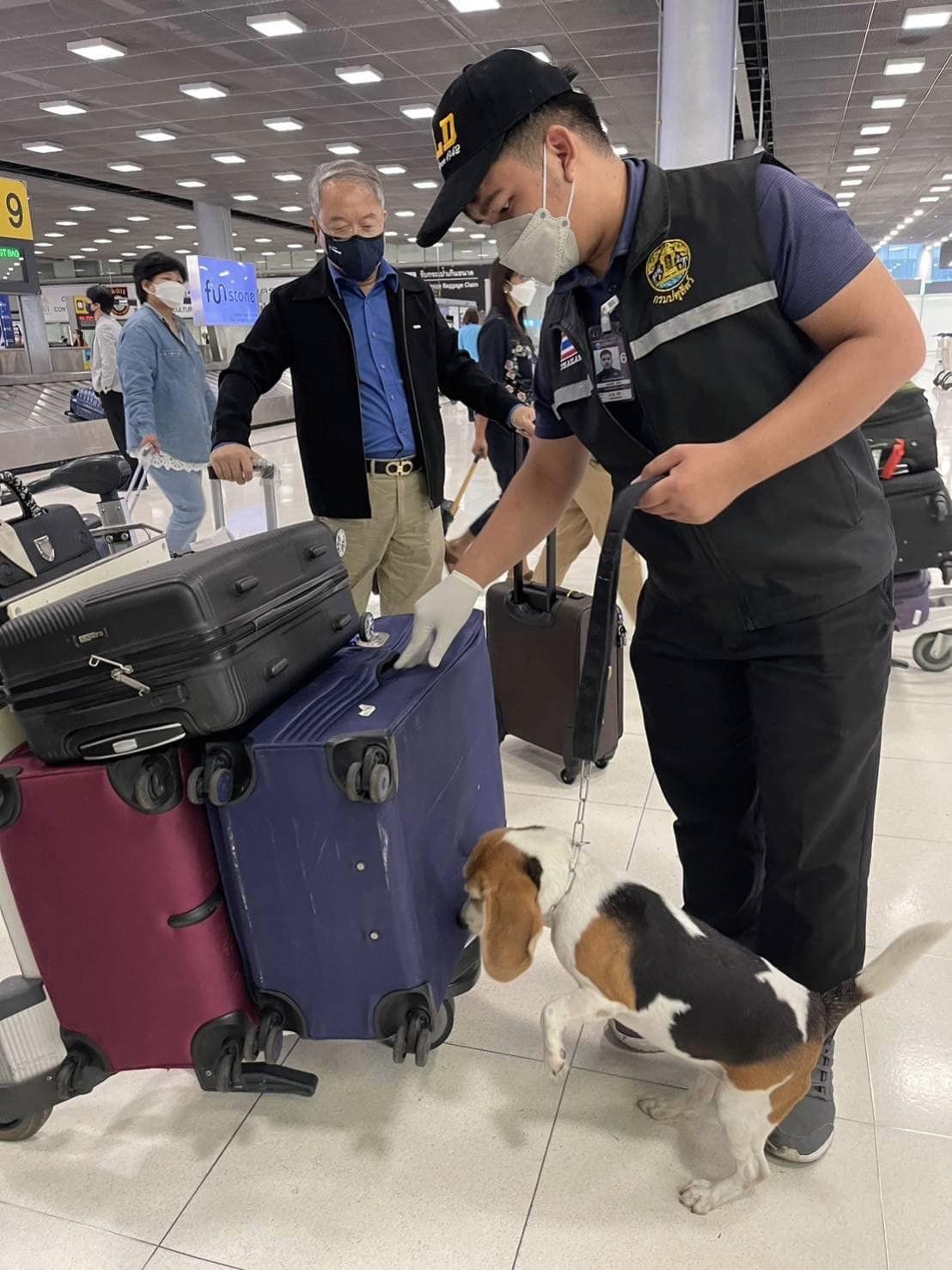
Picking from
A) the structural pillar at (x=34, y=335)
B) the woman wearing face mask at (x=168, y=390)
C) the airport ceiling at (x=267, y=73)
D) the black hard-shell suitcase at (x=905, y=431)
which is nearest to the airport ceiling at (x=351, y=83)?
the airport ceiling at (x=267, y=73)

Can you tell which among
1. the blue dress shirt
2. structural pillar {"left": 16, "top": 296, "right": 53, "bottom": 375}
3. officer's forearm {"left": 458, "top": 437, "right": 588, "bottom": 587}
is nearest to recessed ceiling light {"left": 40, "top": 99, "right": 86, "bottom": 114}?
structural pillar {"left": 16, "top": 296, "right": 53, "bottom": 375}

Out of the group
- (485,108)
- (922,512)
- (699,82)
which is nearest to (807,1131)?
(485,108)

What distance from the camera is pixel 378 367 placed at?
2.29 meters

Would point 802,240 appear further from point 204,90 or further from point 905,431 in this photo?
point 204,90

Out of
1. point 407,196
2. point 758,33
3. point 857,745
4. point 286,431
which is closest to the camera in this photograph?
point 857,745

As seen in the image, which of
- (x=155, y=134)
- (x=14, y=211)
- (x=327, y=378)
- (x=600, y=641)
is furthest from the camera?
(x=155, y=134)

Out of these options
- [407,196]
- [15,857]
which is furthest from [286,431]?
[15,857]

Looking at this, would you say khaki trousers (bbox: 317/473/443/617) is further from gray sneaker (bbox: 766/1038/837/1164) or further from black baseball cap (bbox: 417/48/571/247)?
gray sneaker (bbox: 766/1038/837/1164)

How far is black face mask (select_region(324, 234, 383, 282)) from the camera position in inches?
85.1

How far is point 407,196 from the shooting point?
1684 centimetres

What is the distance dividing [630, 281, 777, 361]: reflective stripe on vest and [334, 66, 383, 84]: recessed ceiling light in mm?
9292

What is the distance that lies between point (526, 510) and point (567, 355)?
→ 30 centimetres

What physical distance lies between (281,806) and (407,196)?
17.9m

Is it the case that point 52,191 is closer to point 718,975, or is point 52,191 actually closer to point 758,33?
point 758,33
